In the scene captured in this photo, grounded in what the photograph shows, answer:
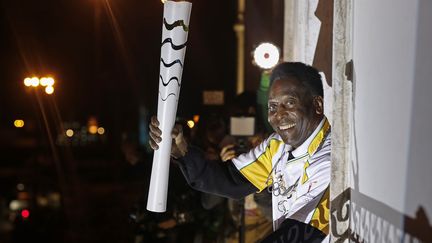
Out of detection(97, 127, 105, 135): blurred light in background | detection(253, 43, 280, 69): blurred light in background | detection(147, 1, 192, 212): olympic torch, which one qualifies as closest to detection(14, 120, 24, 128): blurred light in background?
detection(97, 127, 105, 135): blurred light in background

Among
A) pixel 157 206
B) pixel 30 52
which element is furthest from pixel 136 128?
pixel 157 206

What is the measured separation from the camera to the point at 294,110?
307 cm

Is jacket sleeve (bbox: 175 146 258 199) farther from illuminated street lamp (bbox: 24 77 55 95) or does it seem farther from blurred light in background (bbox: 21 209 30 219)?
illuminated street lamp (bbox: 24 77 55 95)

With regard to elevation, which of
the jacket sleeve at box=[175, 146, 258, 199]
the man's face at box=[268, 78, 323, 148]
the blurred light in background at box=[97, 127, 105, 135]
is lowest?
the blurred light in background at box=[97, 127, 105, 135]

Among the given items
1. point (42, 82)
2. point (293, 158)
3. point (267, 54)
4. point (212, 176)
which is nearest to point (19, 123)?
point (42, 82)

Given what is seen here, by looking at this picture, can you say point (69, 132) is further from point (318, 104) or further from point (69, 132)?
Result: point (318, 104)

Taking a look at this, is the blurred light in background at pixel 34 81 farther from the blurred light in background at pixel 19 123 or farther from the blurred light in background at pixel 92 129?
the blurred light in background at pixel 92 129

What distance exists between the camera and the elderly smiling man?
2891mm

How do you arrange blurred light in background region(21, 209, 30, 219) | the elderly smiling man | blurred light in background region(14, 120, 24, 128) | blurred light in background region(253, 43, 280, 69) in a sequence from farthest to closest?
blurred light in background region(14, 120, 24, 128) → blurred light in background region(21, 209, 30, 219) → blurred light in background region(253, 43, 280, 69) → the elderly smiling man

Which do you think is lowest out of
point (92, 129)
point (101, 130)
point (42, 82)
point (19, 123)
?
point (101, 130)

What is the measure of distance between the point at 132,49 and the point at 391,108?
30.6 meters

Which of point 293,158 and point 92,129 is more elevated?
point 293,158

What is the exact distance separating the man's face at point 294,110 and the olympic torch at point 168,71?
54 cm

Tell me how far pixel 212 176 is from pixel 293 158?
1.90 ft
